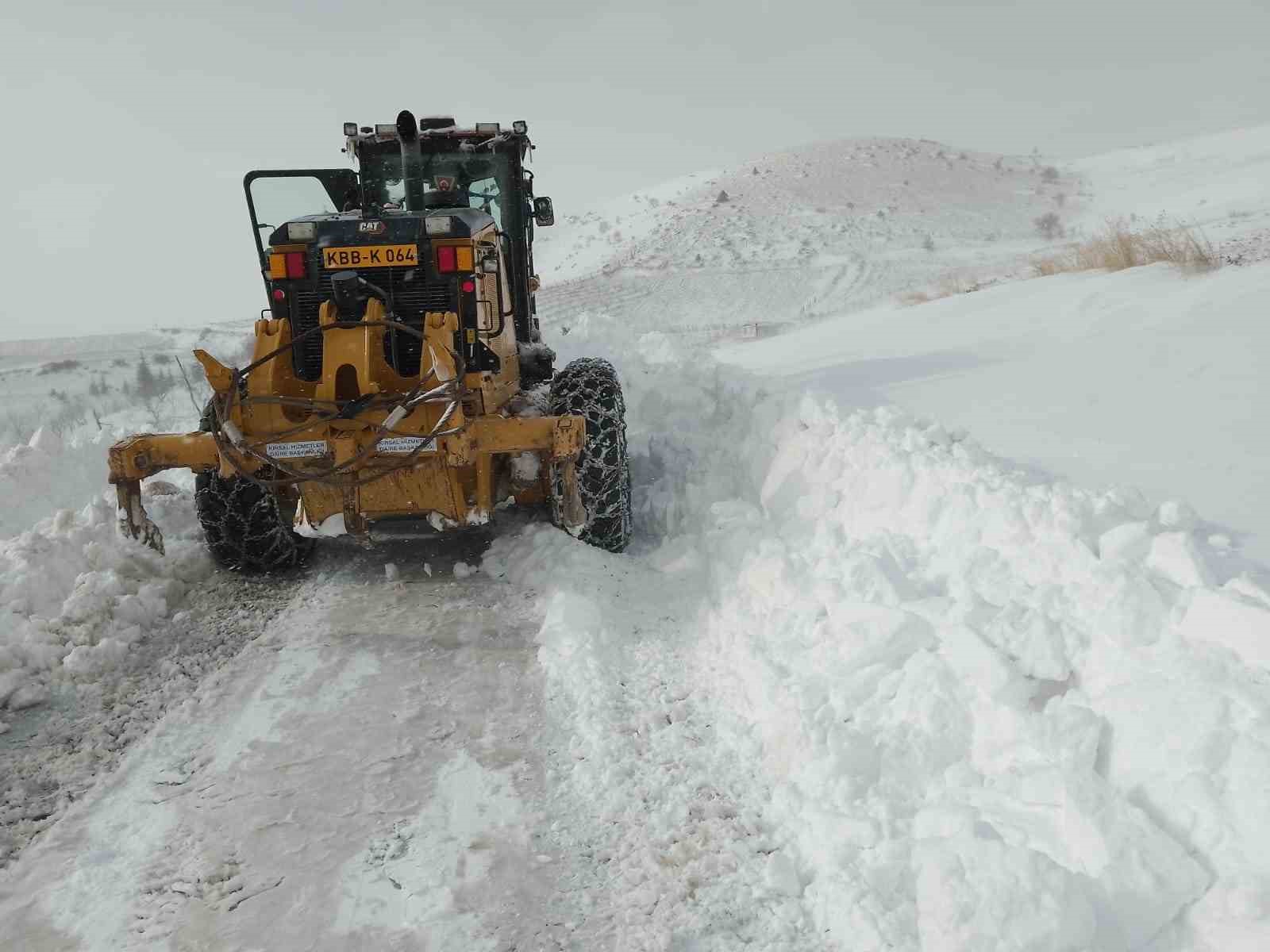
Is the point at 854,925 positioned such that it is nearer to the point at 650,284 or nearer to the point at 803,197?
the point at 650,284

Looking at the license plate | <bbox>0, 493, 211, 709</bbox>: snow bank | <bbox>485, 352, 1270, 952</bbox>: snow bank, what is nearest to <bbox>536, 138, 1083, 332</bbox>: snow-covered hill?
the license plate

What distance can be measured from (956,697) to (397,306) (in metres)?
3.64

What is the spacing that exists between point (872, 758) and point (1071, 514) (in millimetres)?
1149

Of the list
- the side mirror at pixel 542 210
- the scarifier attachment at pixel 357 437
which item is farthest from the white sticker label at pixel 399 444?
the side mirror at pixel 542 210

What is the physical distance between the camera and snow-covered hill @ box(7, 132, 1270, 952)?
217 cm

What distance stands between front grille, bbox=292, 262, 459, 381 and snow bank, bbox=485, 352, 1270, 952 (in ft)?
5.25

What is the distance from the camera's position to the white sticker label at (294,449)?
14.2ft

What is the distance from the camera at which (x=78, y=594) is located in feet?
13.6

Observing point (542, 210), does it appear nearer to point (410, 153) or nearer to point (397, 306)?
point (410, 153)

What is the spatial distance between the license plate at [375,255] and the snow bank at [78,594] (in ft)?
6.71

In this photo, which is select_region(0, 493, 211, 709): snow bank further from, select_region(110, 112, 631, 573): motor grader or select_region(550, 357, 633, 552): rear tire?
select_region(550, 357, 633, 552): rear tire

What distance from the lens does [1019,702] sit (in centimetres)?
251

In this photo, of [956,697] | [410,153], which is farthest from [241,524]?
[956,697]

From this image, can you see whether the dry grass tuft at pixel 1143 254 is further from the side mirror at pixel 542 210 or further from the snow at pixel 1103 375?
the side mirror at pixel 542 210
